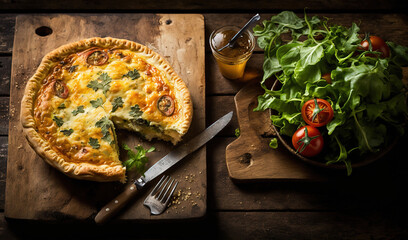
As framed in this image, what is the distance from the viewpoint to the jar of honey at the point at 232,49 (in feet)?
11.3

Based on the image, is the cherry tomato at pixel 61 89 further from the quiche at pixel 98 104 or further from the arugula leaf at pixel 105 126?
the arugula leaf at pixel 105 126

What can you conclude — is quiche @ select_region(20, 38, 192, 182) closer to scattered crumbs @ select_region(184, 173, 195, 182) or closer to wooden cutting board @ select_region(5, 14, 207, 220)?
wooden cutting board @ select_region(5, 14, 207, 220)

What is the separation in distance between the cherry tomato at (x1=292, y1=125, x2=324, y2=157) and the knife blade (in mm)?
705

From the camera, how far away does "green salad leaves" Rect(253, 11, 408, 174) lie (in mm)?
2875

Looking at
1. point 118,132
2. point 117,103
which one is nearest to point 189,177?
point 118,132

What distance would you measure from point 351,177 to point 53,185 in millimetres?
2696

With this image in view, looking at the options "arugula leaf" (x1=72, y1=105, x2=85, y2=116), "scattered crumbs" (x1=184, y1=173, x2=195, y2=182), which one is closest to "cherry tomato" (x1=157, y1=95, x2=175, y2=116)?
"scattered crumbs" (x1=184, y1=173, x2=195, y2=182)

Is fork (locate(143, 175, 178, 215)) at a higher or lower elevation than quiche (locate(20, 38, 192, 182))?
lower

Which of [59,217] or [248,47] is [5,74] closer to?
[59,217]

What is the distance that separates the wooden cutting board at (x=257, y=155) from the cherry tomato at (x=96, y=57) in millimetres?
1330

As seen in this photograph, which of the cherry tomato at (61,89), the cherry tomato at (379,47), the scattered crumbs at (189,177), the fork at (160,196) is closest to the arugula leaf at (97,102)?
the cherry tomato at (61,89)

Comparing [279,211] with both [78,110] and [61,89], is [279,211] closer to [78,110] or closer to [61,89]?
[78,110]

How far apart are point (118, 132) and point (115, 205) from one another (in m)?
0.73

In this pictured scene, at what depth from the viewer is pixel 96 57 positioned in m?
3.55
